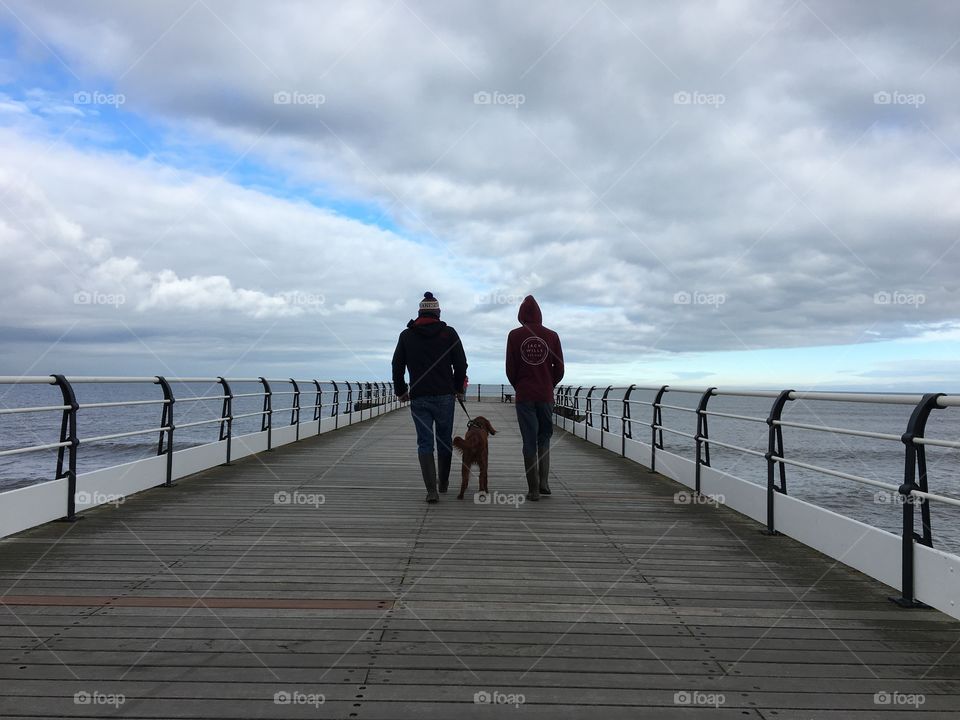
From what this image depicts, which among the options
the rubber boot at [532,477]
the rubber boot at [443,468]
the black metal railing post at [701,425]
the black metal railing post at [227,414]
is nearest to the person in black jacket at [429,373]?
the rubber boot at [443,468]

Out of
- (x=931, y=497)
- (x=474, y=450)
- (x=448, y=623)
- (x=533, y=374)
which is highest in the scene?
(x=533, y=374)

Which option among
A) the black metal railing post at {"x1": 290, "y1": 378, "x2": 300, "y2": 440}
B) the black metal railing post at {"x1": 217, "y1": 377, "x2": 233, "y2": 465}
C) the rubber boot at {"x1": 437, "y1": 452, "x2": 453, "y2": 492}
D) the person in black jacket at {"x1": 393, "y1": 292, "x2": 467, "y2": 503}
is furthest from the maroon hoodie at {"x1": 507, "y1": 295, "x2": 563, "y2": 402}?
the black metal railing post at {"x1": 290, "y1": 378, "x2": 300, "y2": 440}

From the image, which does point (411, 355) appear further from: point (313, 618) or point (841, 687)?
point (841, 687)

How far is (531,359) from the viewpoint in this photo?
7629 millimetres

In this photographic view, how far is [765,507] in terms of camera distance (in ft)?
21.2

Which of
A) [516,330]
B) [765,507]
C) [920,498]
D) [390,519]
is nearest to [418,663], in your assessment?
[920,498]

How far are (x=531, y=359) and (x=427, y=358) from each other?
1064 mm

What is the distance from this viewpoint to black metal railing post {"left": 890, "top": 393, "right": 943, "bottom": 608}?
4172mm

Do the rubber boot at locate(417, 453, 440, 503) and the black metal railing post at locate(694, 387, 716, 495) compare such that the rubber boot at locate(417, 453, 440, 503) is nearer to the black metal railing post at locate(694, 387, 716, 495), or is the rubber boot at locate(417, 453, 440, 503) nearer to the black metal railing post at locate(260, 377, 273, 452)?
the black metal railing post at locate(694, 387, 716, 495)

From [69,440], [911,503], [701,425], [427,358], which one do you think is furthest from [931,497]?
[69,440]

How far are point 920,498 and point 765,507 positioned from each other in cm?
236

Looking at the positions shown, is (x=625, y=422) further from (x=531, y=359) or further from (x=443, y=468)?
(x=531, y=359)

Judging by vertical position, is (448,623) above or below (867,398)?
below

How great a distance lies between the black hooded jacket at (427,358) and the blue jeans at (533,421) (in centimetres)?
73
